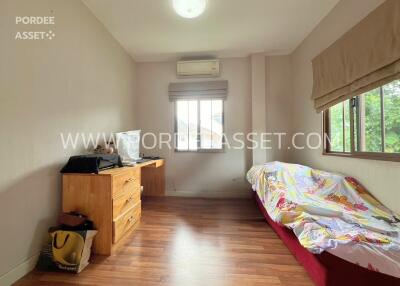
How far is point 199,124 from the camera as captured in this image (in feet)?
12.0

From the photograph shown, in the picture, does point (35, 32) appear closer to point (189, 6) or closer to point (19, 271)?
point (189, 6)

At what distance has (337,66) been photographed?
2109 mm

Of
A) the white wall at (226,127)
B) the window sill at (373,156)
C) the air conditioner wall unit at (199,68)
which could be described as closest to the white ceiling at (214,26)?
the air conditioner wall unit at (199,68)

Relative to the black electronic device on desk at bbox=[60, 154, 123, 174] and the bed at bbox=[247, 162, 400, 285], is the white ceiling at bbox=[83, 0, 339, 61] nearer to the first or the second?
the black electronic device on desk at bbox=[60, 154, 123, 174]

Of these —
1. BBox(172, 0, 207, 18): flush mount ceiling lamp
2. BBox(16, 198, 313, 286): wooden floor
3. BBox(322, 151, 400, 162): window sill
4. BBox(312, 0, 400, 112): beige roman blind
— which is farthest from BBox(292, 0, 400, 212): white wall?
BBox(172, 0, 207, 18): flush mount ceiling lamp

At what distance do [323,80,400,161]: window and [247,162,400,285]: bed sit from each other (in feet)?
1.22

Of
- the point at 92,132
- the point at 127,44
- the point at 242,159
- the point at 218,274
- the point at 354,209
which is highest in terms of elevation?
the point at 127,44

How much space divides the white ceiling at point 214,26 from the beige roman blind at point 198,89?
1.55 ft

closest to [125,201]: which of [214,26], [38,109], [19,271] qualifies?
[19,271]

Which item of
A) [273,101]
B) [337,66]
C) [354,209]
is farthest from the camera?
[273,101]

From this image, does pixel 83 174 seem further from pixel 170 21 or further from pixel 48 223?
pixel 170 21

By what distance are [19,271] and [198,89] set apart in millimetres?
3068

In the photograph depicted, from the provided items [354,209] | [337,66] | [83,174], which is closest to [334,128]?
[337,66]

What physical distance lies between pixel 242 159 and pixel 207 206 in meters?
1.03
